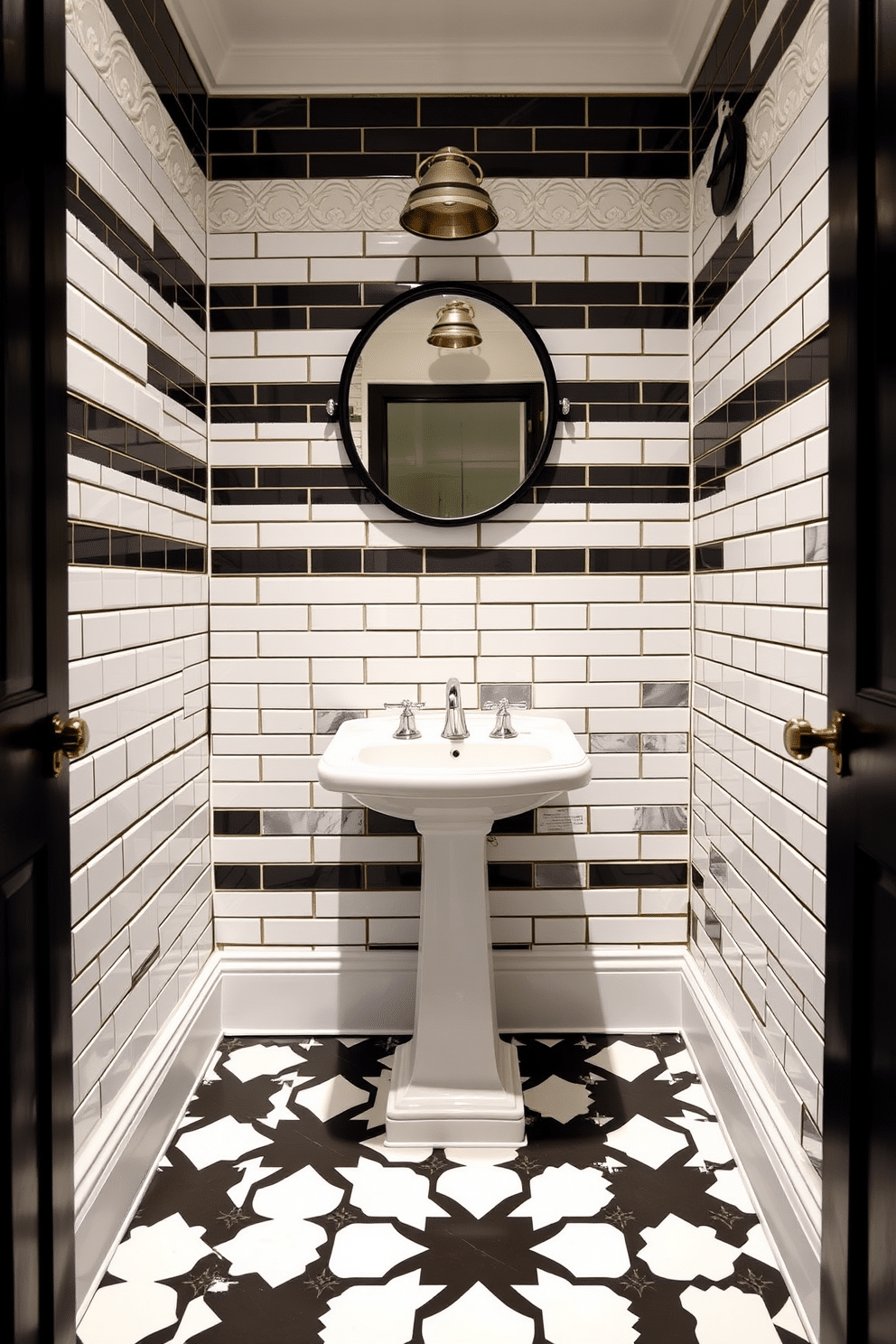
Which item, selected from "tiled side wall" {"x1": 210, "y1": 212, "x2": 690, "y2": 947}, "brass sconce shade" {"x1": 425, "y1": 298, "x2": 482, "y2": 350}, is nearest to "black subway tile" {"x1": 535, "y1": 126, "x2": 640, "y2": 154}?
"tiled side wall" {"x1": 210, "y1": 212, "x2": 690, "y2": 947}

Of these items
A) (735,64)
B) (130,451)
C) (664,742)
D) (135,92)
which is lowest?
(664,742)

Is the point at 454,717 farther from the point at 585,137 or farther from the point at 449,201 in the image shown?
the point at 585,137

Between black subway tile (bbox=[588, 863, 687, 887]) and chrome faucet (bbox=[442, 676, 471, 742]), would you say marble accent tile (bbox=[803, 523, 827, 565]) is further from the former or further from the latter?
black subway tile (bbox=[588, 863, 687, 887])

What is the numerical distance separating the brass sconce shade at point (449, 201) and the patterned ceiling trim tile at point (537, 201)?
138mm

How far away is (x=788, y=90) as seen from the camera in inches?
63.9

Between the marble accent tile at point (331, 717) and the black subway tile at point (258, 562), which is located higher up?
the black subway tile at point (258, 562)

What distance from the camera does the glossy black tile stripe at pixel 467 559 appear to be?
2459 mm

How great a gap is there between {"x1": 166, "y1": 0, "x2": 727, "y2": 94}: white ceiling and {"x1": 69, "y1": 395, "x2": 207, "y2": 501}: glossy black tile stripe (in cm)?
103

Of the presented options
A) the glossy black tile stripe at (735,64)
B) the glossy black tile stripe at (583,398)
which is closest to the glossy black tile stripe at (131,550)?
the glossy black tile stripe at (583,398)

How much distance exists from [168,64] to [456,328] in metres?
0.88

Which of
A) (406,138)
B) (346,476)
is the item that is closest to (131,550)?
(346,476)

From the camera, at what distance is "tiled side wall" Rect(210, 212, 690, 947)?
2.43m

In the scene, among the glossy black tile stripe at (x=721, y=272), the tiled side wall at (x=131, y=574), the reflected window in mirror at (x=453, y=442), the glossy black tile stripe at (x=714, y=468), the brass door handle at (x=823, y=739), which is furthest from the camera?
the reflected window in mirror at (x=453, y=442)

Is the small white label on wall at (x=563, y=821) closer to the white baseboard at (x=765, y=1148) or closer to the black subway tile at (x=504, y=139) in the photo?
the white baseboard at (x=765, y=1148)
